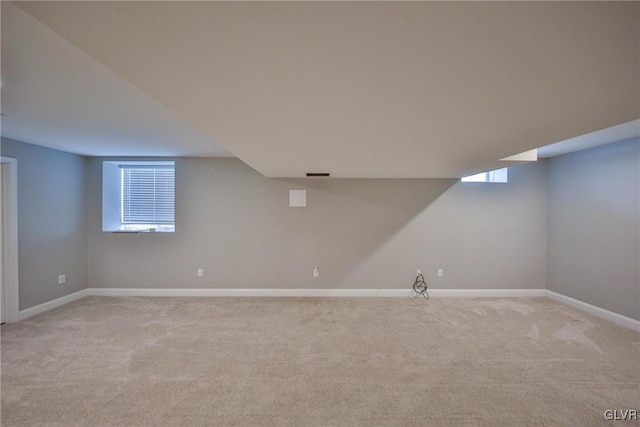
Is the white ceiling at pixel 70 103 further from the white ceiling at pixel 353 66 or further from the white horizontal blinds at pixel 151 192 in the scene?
the white horizontal blinds at pixel 151 192

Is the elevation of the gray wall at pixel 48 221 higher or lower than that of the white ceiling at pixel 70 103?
lower

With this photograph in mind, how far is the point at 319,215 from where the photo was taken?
429 cm

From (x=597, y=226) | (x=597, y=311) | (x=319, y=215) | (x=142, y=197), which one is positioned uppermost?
(x=142, y=197)

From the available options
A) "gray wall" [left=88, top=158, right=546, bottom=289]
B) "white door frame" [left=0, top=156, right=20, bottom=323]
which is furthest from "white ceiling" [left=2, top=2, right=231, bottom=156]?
"gray wall" [left=88, top=158, right=546, bottom=289]

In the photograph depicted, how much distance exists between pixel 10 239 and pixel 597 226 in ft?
25.2

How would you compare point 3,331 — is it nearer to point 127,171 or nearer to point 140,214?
point 140,214

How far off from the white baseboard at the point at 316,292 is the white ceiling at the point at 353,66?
2.96 m

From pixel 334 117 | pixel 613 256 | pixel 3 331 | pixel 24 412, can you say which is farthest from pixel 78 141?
pixel 613 256

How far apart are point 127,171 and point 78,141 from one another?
4.64 ft

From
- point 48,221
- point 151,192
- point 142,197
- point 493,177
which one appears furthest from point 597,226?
point 48,221

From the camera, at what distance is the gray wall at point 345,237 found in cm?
425

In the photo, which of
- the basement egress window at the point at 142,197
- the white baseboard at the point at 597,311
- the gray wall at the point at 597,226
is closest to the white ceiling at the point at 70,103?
the basement egress window at the point at 142,197

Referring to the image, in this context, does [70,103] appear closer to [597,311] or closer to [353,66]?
[353,66]

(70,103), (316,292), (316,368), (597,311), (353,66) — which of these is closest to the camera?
(353,66)
